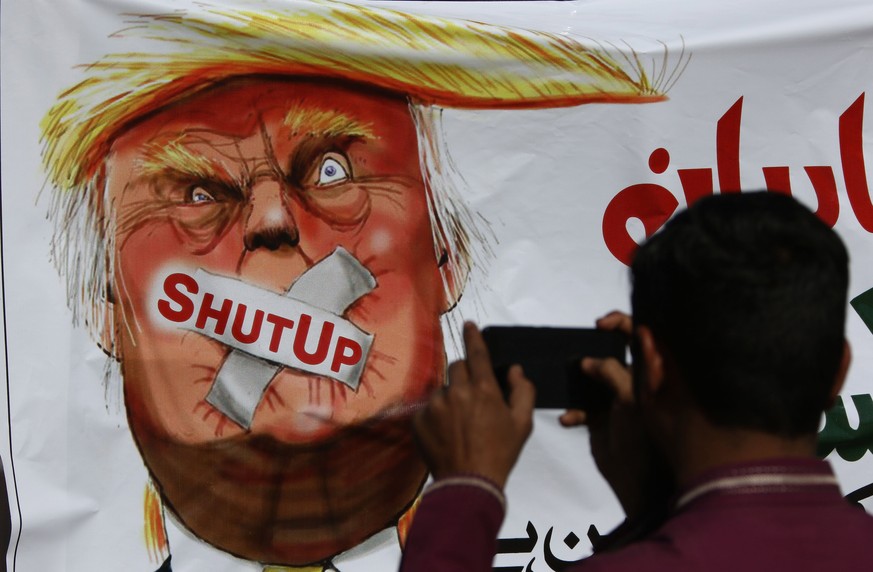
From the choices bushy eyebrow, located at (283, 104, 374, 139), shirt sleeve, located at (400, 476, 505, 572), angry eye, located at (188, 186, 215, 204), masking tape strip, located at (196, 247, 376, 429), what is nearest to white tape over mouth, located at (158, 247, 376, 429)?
masking tape strip, located at (196, 247, 376, 429)

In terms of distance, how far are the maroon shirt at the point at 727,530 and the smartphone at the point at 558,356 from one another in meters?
0.15

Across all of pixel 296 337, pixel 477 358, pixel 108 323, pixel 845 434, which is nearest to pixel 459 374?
pixel 477 358

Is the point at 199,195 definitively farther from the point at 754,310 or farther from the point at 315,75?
the point at 754,310

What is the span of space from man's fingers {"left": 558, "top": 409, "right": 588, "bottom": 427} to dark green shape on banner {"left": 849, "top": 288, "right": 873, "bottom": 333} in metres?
1.10

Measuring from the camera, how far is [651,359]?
768 millimetres

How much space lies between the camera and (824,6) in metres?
1.82

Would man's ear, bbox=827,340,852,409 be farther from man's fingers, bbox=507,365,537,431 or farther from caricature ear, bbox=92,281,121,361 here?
caricature ear, bbox=92,281,121,361

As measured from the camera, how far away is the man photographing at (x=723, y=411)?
2.31 feet

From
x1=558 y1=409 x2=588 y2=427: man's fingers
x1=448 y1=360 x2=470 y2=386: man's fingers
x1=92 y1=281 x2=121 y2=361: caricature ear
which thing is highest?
x1=448 y1=360 x2=470 y2=386: man's fingers

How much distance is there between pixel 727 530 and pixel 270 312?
39.8 inches

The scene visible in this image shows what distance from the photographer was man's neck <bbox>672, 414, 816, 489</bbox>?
742 mm

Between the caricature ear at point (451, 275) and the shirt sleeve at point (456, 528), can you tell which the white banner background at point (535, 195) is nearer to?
the caricature ear at point (451, 275)

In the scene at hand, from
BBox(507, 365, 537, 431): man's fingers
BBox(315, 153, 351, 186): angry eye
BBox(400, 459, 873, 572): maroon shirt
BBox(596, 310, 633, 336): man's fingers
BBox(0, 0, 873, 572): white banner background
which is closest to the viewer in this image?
BBox(400, 459, 873, 572): maroon shirt

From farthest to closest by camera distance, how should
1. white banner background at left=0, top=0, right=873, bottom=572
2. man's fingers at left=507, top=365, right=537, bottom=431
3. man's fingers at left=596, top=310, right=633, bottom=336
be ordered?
white banner background at left=0, top=0, right=873, bottom=572
man's fingers at left=596, top=310, right=633, bottom=336
man's fingers at left=507, top=365, right=537, bottom=431
